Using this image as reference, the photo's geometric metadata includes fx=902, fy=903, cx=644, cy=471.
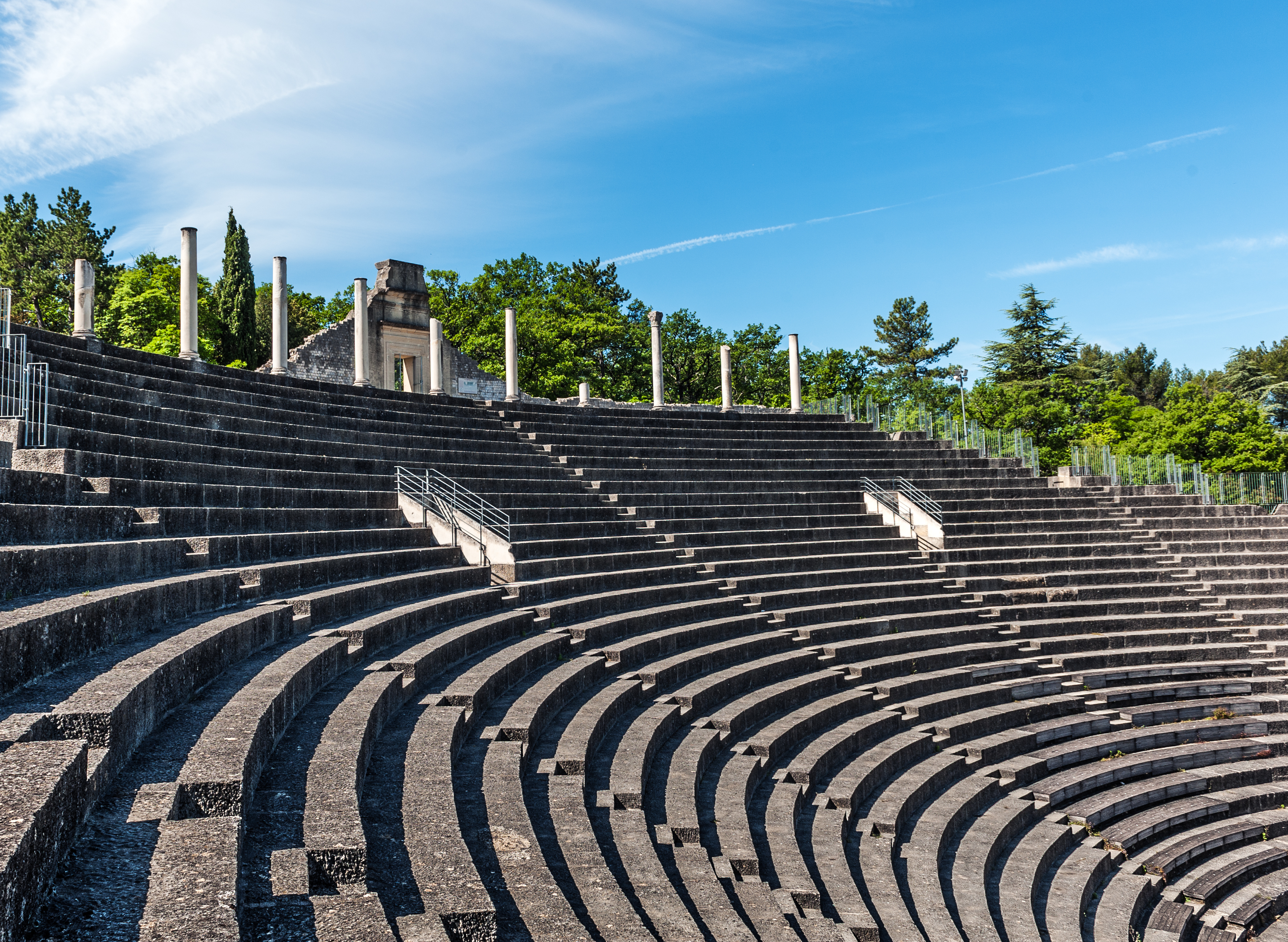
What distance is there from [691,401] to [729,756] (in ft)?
147

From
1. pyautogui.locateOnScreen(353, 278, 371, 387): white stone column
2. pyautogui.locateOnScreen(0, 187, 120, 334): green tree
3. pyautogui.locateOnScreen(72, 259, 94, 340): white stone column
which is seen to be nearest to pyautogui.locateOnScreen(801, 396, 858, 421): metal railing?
pyautogui.locateOnScreen(353, 278, 371, 387): white stone column

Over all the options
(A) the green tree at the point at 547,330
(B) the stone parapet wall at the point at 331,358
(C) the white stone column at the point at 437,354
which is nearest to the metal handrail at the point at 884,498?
(B) the stone parapet wall at the point at 331,358

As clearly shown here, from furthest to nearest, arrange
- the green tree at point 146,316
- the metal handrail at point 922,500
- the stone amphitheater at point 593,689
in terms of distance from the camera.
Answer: the green tree at point 146,316 < the metal handrail at point 922,500 < the stone amphitheater at point 593,689

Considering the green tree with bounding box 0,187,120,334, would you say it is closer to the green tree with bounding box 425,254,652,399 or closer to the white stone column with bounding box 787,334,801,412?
the green tree with bounding box 425,254,652,399

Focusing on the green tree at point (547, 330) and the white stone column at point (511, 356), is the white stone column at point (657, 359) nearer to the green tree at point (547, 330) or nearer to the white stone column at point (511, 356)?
the white stone column at point (511, 356)

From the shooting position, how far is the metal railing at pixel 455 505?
470 inches

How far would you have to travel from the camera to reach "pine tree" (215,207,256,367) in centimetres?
3812

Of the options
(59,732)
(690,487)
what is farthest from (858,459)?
(59,732)

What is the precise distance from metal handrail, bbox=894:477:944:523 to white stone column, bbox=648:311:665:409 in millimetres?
7696

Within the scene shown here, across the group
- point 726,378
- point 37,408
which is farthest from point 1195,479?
point 37,408

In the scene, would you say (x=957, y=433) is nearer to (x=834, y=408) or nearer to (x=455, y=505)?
(x=834, y=408)

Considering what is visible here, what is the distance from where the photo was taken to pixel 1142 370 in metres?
77.0

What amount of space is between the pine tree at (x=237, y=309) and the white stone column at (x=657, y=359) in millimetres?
20789

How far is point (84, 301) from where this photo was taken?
1270cm
